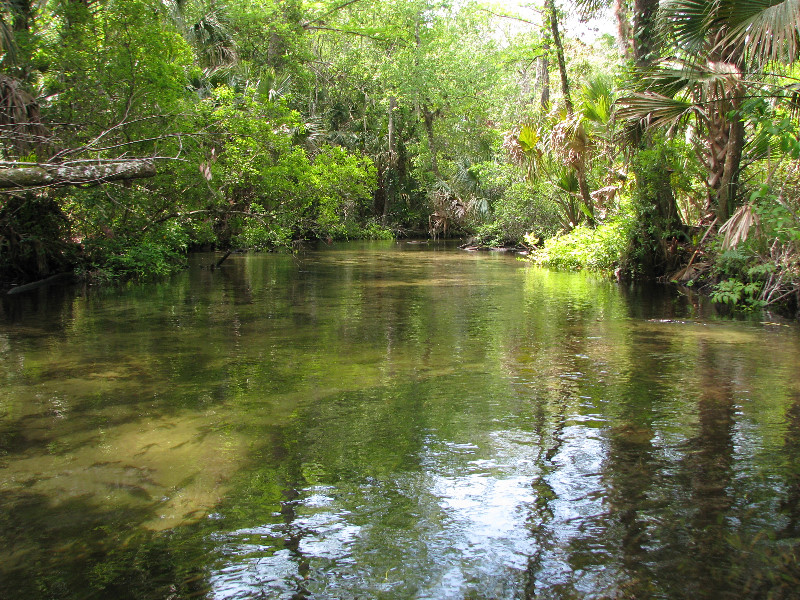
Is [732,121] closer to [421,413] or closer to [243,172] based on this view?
[421,413]

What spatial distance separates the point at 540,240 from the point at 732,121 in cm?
1453

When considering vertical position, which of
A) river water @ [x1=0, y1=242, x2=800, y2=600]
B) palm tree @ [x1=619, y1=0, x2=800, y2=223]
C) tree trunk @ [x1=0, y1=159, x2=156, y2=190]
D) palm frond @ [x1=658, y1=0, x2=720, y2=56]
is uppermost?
palm frond @ [x1=658, y1=0, x2=720, y2=56]

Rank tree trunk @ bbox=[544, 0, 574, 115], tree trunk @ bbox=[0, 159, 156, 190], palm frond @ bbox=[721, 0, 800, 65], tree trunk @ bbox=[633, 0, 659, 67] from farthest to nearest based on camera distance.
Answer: tree trunk @ bbox=[544, 0, 574, 115], tree trunk @ bbox=[633, 0, 659, 67], palm frond @ bbox=[721, 0, 800, 65], tree trunk @ bbox=[0, 159, 156, 190]

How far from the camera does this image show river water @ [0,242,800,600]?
9.48 feet

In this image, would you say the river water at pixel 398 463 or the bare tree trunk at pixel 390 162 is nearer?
the river water at pixel 398 463

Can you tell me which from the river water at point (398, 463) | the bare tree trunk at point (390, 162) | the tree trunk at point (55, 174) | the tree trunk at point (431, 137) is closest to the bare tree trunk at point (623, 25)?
the river water at point (398, 463)

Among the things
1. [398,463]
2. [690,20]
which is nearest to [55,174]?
[398,463]

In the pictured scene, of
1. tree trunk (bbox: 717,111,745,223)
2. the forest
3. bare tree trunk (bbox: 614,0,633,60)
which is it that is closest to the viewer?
the forest

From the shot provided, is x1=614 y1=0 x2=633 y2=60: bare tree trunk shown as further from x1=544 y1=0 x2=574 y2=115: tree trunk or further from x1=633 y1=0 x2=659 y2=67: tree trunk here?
x1=544 y1=0 x2=574 y2=115: tree trunk

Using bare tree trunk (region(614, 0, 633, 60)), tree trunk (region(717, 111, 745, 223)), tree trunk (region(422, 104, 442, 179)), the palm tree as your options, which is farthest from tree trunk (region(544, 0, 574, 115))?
tree trunk (region(422, 104, 442, 179))

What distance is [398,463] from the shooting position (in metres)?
4.09

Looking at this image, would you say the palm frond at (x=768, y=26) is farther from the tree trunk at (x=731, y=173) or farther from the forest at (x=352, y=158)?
the tree trunk at (x=731, y=173)

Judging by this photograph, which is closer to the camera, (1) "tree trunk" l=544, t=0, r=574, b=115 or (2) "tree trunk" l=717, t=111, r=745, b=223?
(2) "tree trunk" l=717, t=111, r=745, b=223

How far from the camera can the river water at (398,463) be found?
2.89 m
